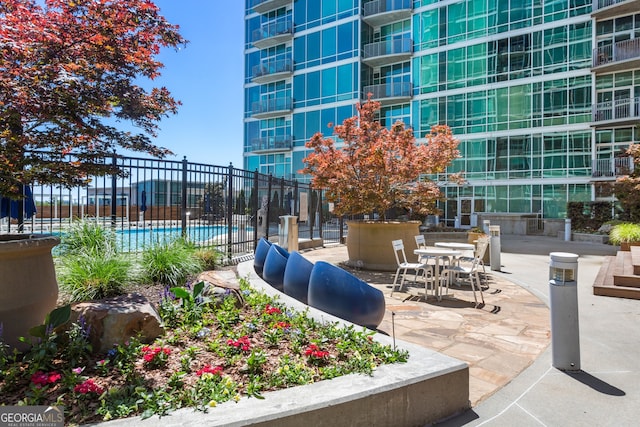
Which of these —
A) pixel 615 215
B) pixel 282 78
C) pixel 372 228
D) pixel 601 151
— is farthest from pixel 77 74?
pixel 282 78

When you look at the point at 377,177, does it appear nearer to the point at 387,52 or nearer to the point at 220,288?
the point at 220,288

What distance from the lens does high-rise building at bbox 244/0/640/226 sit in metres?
23.8

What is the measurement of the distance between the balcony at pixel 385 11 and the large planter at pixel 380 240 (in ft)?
82.3

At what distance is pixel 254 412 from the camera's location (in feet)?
7.39

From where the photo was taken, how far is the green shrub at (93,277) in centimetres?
426

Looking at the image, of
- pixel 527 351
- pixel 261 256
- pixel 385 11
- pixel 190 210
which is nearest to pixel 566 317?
pixel 527 351

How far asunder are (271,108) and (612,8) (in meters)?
24.6

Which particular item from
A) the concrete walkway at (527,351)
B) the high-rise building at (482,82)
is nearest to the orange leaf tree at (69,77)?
the concrete walkway at (527,351)

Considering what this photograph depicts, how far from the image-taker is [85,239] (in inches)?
219

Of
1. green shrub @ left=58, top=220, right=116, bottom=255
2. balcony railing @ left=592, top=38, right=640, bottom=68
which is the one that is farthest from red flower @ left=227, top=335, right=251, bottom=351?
balcony railing @ left=592, top=38, right=640, bottom=68

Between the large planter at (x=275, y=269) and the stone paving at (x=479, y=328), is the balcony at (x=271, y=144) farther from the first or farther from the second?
the large planter at (x=275, y=269)

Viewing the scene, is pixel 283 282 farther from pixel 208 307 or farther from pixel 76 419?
pixel 76 419

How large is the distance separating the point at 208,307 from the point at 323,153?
23.6 feet

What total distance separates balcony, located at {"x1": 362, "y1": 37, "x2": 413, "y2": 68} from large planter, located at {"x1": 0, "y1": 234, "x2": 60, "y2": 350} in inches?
1187
